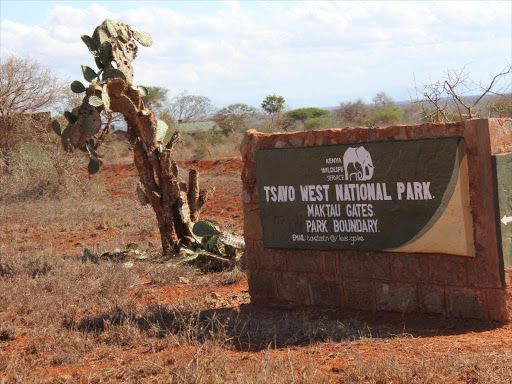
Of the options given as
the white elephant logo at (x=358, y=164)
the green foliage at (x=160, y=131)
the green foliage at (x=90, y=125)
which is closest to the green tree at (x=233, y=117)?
the green foliage at (x=160, y=131)

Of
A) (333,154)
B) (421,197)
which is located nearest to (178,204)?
(333,154)

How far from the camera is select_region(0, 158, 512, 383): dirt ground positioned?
4.44 meters

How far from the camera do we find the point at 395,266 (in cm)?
603

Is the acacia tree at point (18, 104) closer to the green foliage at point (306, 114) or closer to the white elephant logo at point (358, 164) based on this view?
the white elephant logo at point (358, 164)

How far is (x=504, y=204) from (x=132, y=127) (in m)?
6.04

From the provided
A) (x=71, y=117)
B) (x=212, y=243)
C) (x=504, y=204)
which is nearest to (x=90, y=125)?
(x=71, y=117)

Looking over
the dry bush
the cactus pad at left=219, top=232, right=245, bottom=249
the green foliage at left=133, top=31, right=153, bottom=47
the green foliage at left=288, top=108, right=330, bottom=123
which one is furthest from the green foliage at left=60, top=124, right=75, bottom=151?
the green foliage at left=288, top=108, right=330, bottom=123

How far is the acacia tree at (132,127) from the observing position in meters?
9.20

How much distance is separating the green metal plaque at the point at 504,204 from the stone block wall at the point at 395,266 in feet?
0.16

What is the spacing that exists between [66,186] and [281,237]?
13.9 metres

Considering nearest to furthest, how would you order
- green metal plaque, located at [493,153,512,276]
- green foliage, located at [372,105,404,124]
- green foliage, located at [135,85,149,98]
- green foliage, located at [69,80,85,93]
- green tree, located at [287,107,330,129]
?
green metal plaque, located at [493,153,512,276]
green foliage, located at [69,80,85,93]
green foliage, located at [135,85,149,98]
green foliage, located at [372,105,404,124]
green tree, located at [287,107,330,129]

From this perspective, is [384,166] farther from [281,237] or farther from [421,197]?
[281,237]

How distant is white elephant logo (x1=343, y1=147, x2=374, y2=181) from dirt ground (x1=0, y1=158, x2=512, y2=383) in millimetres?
1307

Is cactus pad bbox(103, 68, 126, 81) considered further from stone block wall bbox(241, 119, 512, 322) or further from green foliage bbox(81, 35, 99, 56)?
stone block wall bbox(241, 119, 512, 322)
